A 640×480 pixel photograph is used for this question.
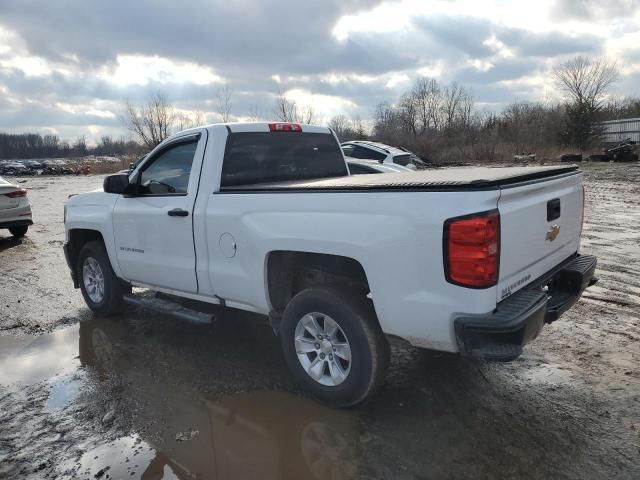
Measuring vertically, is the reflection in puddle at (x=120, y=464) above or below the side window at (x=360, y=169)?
below

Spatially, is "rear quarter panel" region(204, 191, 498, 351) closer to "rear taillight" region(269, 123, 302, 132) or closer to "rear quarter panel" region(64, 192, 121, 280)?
"rear taillight" region(269, 123, 302, 132)

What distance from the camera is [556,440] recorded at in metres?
3.26

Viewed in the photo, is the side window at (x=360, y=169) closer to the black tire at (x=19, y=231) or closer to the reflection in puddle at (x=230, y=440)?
the reflection in puddle at (x=230, y=440)

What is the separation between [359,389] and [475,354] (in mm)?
882

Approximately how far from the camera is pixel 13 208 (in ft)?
36.6

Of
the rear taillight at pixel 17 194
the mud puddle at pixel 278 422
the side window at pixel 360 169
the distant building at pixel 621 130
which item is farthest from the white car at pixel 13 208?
the distant building at pixel 621 130

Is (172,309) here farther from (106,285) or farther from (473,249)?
(473,249)

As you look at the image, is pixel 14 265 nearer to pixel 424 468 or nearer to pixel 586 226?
pixel 424 468

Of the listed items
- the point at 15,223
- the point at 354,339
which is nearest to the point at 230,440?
the point at 354,339

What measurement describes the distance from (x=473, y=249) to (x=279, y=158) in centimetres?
257

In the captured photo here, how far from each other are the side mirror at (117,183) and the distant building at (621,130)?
49233 mm

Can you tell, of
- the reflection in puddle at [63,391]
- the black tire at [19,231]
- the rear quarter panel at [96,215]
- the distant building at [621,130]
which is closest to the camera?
the reflection in puddle at [63,391]

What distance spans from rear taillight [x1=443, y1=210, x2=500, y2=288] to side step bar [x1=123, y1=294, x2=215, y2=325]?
7.97 ft

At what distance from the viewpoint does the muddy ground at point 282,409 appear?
10.3ft
